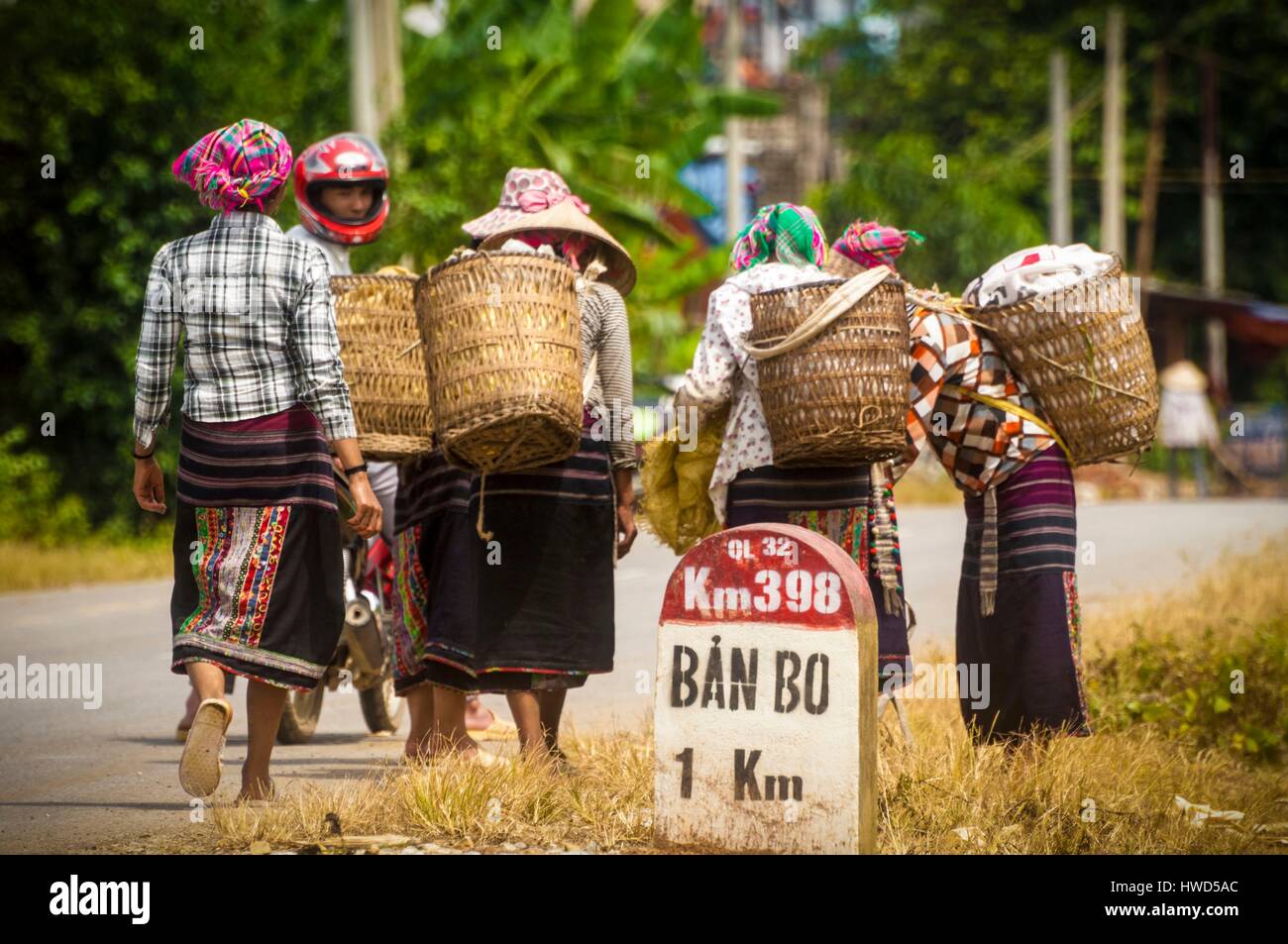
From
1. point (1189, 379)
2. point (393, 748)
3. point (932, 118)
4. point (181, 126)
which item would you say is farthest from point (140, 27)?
point (932, 118)

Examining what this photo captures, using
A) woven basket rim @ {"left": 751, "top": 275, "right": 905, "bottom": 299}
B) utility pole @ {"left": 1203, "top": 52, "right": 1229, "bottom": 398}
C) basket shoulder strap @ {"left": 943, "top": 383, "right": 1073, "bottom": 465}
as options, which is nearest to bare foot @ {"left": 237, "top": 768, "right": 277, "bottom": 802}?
woven basket rim @ {"left": 751, "top": 275, "right": 905, "bottom": 299}

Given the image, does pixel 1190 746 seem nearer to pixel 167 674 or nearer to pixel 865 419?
pixel 865 419

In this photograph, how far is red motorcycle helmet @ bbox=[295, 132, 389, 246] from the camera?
741 cm

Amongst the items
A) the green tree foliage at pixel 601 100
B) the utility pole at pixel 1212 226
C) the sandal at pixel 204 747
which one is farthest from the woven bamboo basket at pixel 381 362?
the utility pole at pixel 1212 226

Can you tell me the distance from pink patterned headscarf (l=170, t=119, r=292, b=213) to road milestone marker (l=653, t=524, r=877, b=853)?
2035 millimetres

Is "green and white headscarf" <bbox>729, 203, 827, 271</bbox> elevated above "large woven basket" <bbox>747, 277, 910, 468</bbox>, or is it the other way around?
"green and white headscarf" <bbox>729, 203, 827, 271</bbox>

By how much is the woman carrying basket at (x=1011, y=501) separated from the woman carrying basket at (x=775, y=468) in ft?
1.00

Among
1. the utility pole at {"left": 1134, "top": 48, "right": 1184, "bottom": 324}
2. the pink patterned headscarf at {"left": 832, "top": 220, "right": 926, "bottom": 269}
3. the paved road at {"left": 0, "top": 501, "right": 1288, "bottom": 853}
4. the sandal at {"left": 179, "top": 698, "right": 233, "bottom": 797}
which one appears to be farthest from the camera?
the utility pole at {"left": 1134, "top": 48, "right": 1184, "bottom": 324}

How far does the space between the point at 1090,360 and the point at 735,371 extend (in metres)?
1.24

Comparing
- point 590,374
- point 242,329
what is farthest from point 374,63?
point 242,329

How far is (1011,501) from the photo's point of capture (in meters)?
6.65

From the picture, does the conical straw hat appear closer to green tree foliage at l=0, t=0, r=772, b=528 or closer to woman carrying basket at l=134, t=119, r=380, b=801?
woman carrying basket at l=134, t=119, r=380, b=801

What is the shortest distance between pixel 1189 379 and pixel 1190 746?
1931 centimetres

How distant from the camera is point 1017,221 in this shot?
3206 cm
